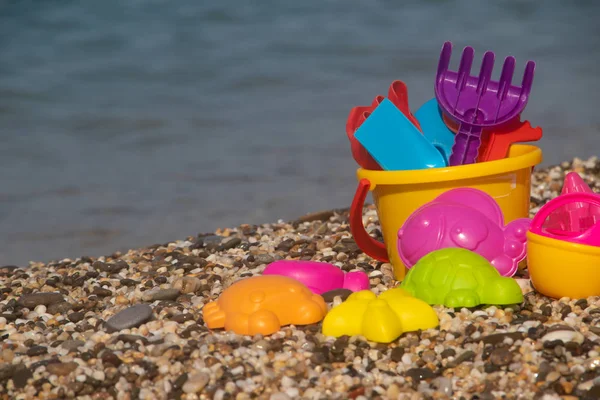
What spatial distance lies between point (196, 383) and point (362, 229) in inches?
42.5

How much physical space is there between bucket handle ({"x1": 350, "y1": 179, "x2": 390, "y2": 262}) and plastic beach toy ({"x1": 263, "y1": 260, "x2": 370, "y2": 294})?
22cm

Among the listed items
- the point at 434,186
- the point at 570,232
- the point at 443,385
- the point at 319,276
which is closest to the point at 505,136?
the point at 434,186

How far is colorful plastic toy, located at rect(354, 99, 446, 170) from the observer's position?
2.63 m

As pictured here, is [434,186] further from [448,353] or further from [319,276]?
[448,353]

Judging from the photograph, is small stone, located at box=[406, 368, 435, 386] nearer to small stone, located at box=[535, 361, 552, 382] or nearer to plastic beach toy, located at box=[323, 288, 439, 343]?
plastic beach toy, located at box=[323, 288, 439, 343]

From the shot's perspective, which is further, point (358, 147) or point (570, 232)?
point (358, 147)

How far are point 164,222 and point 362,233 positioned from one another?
8.66 ft

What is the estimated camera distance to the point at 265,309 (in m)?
2.23

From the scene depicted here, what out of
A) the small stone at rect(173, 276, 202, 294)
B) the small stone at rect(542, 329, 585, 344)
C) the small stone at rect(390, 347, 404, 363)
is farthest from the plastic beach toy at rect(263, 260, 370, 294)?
the small stone at rect(542, 329, 585, 344)

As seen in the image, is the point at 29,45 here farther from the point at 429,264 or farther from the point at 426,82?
the point at 429,264

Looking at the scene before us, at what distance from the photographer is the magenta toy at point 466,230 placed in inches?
98.0

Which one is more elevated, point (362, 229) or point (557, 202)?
point (557, 202)

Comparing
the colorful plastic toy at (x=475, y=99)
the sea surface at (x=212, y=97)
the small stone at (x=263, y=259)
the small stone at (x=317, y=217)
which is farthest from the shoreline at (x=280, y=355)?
the sea surface at (x=212, y=97)

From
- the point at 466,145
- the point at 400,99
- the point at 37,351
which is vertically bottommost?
the point at 37,351
